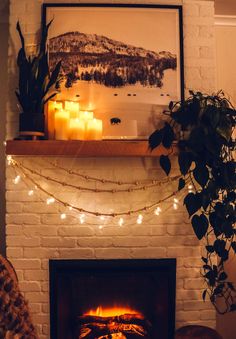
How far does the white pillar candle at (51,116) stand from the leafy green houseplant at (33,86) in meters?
0.06

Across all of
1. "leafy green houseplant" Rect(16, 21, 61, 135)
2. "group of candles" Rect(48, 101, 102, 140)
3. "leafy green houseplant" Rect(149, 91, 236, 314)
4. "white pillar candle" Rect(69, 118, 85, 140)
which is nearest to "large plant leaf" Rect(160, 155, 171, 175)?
"leafy green houseplant" Rect(149, 91, 236, 314)

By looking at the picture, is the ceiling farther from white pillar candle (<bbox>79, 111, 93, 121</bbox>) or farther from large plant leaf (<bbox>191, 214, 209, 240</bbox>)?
large plant leaf (<bbox>191, 214, 209, 240</bbox>)

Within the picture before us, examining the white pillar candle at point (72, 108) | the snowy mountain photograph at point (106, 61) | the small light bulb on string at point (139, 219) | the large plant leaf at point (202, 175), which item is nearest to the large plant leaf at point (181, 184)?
the large plant leaf at point (202, 175)

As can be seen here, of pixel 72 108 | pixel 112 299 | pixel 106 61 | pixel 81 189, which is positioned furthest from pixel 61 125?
pixel 112 299

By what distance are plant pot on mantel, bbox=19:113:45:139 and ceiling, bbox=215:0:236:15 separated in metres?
1.46

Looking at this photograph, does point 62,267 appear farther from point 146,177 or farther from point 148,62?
point 148,62

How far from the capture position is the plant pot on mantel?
2.17 meters

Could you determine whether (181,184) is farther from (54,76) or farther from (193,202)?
(54,76)

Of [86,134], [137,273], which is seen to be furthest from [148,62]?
[137,273]

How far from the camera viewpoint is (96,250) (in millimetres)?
2367

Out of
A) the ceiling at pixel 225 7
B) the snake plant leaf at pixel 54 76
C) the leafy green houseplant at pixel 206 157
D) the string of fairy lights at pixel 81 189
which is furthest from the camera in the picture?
the ceiling at pixel 225 7

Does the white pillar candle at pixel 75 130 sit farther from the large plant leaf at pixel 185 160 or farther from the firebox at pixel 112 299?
the firebox at pixel 112 299

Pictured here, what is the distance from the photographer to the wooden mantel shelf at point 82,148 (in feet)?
7.05

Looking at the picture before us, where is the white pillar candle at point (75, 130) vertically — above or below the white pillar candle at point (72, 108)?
below
